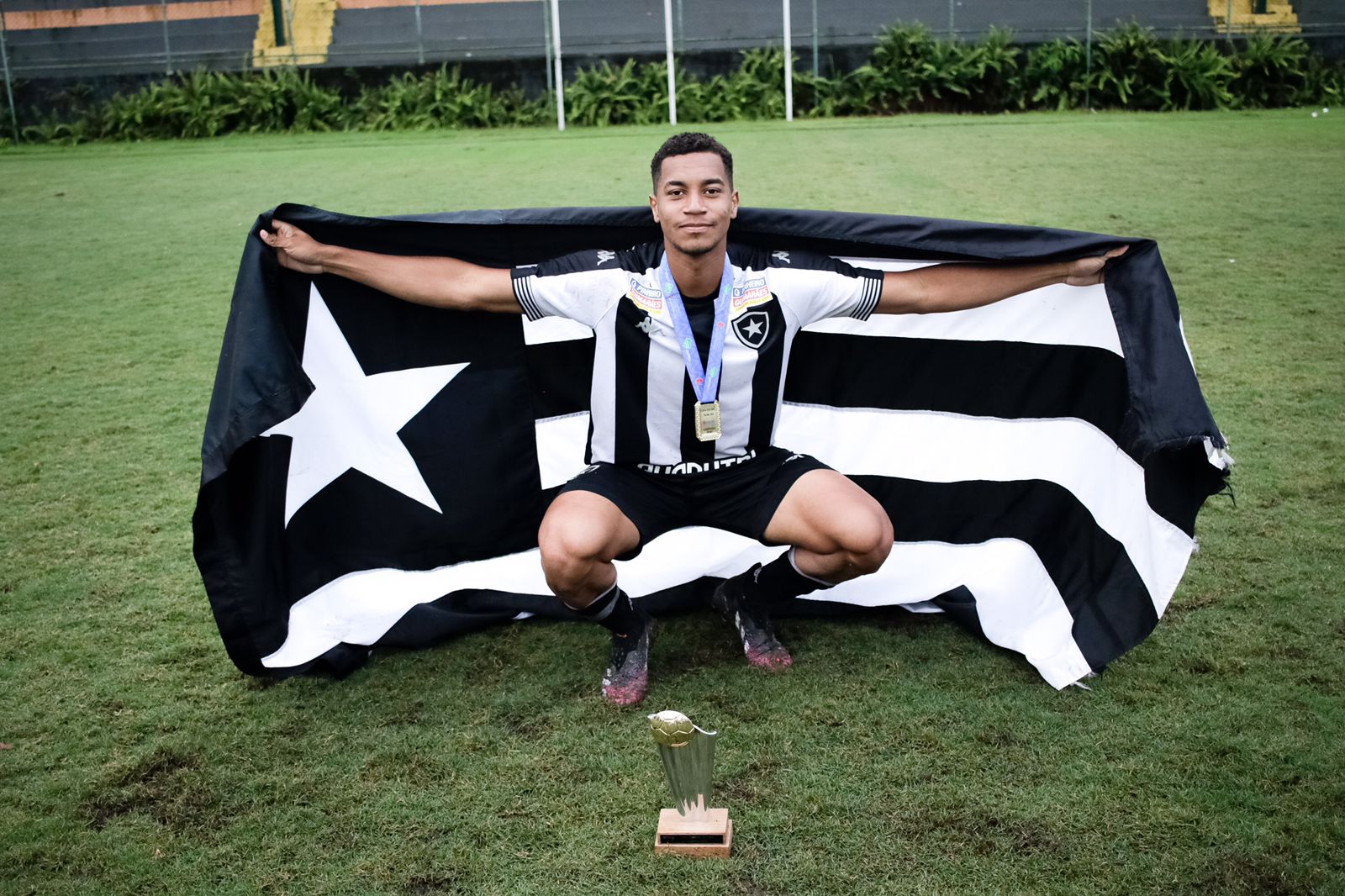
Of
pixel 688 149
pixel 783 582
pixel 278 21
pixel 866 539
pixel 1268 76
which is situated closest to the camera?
pixel 866 539

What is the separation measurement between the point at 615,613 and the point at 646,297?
33.7 inches

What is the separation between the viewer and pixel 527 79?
20.0m

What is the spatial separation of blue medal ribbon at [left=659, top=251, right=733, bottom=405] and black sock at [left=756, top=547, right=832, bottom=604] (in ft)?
1.71

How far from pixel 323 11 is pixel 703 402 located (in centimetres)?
2314

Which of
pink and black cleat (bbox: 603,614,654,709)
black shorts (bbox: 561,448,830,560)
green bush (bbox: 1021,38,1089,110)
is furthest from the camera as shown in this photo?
green bush (bbox: 1021,38,1089,110)

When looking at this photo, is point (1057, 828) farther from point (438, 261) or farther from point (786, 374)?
point (438, 261)

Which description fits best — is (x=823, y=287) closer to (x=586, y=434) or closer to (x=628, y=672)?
(x=586, y=434)

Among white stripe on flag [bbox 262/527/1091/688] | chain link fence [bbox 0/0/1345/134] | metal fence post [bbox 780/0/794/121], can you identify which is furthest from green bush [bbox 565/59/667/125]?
white stripe on flag [bbox 262/527/1091/688]

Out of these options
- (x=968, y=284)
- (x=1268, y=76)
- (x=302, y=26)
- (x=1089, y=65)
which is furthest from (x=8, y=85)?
(x=968, y=284)

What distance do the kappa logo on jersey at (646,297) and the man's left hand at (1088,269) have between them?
113cm

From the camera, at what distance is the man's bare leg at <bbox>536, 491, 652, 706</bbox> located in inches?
125

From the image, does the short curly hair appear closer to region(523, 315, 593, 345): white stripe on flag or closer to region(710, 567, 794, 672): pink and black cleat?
region(523, 315, 593, 345): white stripe on flag

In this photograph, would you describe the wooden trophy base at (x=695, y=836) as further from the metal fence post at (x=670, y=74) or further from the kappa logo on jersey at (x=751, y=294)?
the metal fence post at (x=670, y=74)

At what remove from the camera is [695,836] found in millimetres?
2617
